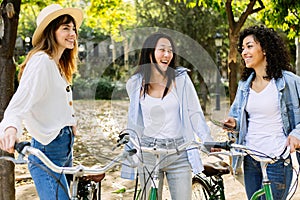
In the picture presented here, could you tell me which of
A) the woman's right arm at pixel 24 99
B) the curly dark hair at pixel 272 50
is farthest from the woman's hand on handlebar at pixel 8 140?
the curly dark hair at pixel 272 50

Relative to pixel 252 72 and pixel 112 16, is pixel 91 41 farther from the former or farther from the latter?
pixel 252 72

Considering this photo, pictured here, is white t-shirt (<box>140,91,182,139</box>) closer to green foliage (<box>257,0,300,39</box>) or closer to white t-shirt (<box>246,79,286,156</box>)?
white t-shirt (<box>246,79,286,156</box>)

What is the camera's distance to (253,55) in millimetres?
3004

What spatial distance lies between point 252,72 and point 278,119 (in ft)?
1.32

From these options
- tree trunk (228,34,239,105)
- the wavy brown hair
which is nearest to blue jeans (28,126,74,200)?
the wavy brown hair

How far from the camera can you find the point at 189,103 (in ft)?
9.68

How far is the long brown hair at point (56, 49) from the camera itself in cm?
259

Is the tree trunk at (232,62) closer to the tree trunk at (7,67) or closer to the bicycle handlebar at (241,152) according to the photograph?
the tree trunk at (7,67)

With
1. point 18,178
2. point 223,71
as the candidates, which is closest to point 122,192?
point 18,178

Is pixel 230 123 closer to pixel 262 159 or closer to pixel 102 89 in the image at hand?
pixel 262 159

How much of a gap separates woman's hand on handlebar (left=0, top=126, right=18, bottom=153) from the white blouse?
0.13m

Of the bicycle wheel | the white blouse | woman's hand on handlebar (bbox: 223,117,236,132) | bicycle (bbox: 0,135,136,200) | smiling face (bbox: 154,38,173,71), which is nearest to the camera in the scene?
bicycle (bbox: 0,135,136,200)

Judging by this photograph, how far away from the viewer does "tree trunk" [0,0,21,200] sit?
4156 millimetres

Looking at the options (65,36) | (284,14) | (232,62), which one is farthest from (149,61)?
(284,14)
